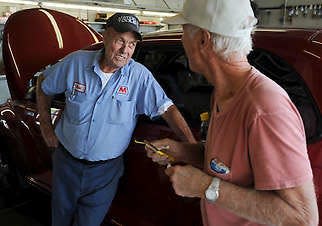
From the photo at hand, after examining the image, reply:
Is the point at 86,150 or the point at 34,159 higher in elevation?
the point at 86,150

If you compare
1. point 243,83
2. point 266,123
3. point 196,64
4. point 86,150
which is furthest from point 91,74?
point 266,123

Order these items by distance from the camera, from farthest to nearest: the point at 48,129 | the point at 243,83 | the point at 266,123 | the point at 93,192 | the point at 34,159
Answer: the point at 34,159 < the point at 48,129 < the point at 93,192 < the point at 243,83 < the point at 266,123

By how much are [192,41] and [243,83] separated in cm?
19

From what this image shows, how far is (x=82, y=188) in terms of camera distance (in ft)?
6.30

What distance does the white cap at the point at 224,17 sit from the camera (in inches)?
37.6

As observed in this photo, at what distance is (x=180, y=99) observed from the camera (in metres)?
1.96

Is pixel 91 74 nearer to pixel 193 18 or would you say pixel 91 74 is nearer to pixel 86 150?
pixel 86 150

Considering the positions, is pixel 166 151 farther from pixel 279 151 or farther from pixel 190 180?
pixel 279 151

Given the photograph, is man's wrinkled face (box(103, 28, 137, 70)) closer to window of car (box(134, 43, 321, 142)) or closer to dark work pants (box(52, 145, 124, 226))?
window of car (box(134, 43, 321, 142))

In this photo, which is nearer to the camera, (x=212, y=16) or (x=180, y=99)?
(x=212, y=16)

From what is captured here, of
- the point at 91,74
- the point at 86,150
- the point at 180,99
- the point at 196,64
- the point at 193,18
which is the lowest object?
the point at 86,150

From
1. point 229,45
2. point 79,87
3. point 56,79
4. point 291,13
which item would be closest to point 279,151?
point 229,45

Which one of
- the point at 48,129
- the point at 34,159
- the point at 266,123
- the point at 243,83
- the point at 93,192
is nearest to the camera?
the point at 266,123

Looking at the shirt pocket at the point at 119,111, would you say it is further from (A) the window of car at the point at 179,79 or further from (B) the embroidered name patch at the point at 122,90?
(A) the window of car at the point at 179,79
